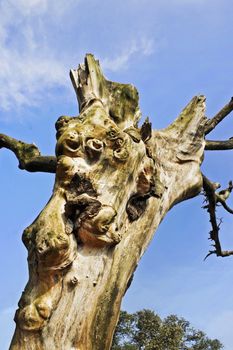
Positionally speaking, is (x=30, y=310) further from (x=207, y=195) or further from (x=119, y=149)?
(x=207, y=195)

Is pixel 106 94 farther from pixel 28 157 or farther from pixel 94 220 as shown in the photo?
pixel 94 220

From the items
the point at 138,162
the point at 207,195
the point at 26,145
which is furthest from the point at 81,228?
the point at 207,195

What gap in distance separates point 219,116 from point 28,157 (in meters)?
2.56

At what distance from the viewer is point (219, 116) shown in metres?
6.07

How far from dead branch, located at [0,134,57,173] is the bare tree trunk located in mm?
1093

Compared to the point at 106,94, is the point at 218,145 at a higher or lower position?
higher

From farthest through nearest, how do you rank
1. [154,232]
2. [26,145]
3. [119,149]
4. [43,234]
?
[26,145] → [154,232] → [119,149] → [43,234]

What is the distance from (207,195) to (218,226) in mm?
617

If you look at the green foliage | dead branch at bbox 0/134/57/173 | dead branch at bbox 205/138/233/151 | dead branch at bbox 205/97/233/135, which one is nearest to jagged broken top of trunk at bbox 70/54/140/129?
dead branch at bbox 0/134/57/173

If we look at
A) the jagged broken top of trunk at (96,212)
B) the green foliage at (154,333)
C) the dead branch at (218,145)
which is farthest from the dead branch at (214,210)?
the green foliage at (154,333)

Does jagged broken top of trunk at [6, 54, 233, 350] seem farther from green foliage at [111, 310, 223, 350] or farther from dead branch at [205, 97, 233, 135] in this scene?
green foliage at [111, 310, 223, 350]

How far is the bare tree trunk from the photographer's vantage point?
2795 millimetres

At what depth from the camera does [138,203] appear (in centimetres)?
365

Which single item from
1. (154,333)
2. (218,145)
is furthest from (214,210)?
(154,333)
